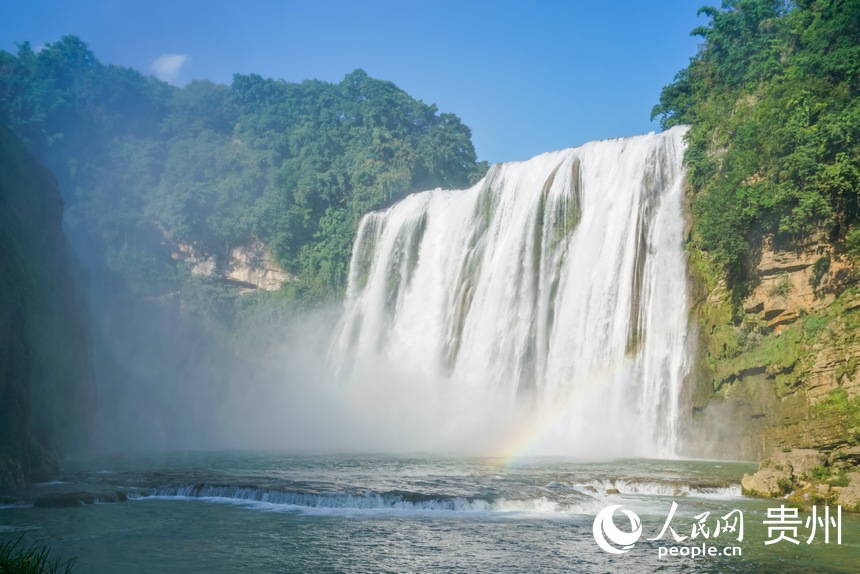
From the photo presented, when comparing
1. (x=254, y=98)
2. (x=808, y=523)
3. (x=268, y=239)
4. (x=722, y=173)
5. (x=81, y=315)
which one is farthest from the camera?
(x=254, y=98)

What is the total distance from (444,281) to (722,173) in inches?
578

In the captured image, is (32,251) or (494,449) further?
(494,449)

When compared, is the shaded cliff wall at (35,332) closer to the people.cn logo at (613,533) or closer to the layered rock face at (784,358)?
the people.cn logo at (613,533)

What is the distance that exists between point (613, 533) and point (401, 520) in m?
3.59

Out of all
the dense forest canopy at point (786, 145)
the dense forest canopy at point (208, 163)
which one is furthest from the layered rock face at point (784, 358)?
the dense forest canopy at point (208, 163)

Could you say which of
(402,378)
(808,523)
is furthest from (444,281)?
(808,523)

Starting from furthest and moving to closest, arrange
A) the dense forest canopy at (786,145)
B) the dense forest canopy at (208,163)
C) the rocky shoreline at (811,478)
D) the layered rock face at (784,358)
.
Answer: the dense forest canopy at (208,163)
the dense forest canopy at (786,145)
the layered rock face at (784,358)
the rocky shoreline at (811,478)

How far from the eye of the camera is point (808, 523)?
1260cm

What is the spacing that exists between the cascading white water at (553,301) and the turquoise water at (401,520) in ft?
17.2

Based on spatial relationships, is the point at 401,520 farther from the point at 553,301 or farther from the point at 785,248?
the point at 553,301

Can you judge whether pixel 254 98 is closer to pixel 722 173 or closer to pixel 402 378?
pixel 402 378

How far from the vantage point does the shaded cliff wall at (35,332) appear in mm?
17062

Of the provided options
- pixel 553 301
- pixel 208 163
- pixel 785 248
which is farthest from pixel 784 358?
pixel 208 163

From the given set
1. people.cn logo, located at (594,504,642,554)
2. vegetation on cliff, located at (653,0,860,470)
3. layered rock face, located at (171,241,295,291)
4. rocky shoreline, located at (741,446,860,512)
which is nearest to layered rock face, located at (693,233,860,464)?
vegetation on cliff, located at (653,0,860,470)
